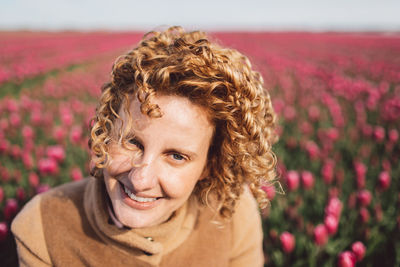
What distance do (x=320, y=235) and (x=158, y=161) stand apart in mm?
1148

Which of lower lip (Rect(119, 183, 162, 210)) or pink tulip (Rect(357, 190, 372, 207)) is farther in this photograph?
pink tulip (Rect(357, 190, 372, 207))

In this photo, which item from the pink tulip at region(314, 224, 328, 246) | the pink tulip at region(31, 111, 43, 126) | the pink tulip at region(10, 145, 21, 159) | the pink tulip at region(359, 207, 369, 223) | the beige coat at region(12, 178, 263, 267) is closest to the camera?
the beige coat at region(12, 178, 263, 267)

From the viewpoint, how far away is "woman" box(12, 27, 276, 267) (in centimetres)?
90

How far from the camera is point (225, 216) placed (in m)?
1.26

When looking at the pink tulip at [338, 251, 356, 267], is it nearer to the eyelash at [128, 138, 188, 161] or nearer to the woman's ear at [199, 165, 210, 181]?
the woman's ear at [199, 165, 210, 181]

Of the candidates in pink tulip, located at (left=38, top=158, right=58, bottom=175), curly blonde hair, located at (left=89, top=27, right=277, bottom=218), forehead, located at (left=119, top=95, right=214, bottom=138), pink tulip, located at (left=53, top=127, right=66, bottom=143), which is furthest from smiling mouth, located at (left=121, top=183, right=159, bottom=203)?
pink tulip, located at (left=53, top=127, right=66, bottom=143)

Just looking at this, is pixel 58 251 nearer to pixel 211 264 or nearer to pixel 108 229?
pixel 108 229

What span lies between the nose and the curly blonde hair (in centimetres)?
13

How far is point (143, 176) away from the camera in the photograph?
2.89 feet

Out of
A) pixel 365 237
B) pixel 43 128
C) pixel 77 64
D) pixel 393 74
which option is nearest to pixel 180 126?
pixel 365 237

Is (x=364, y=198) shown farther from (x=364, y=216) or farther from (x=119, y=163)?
(x=119, y=163)

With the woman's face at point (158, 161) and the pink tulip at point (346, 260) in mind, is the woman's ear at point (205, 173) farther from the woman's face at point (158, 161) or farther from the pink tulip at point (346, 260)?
the pink tulip at point (346, 260)

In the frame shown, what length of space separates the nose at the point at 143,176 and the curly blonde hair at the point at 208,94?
0.13 meters

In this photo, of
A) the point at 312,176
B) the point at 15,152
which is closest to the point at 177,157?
the point at 312,176
